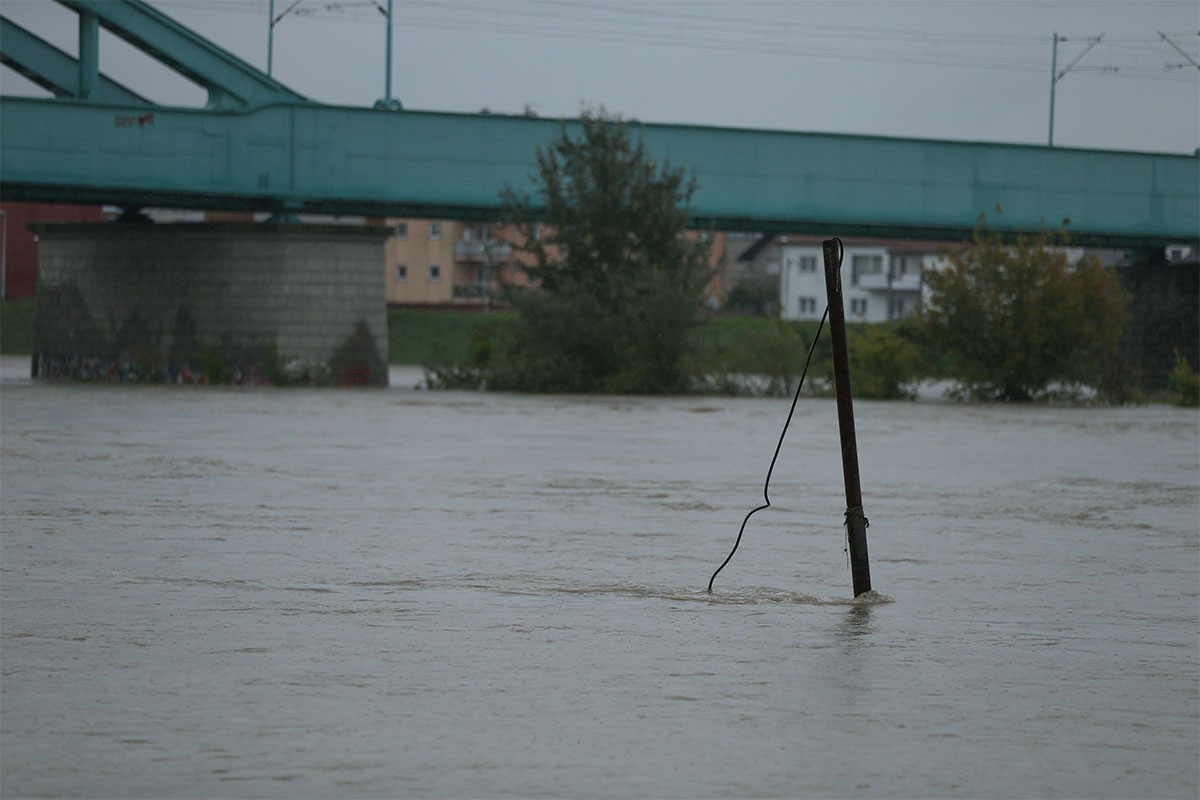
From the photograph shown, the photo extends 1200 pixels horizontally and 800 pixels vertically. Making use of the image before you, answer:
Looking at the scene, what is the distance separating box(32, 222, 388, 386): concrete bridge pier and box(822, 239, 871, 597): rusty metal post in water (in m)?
31.8

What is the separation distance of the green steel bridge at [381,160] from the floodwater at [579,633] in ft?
75.4

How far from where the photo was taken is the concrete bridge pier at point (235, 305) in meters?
40.2

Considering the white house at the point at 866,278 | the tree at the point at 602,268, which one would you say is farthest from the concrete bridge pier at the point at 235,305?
the white house at the point at 866,278

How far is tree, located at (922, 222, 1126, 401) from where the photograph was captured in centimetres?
3931

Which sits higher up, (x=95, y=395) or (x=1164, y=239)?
(x=1164, y=239)

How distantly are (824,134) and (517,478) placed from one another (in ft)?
91.1

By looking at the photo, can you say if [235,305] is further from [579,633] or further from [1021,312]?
[579,633]

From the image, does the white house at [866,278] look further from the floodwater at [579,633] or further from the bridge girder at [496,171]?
the floodwater at [579,633]

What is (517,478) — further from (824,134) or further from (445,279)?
(445,279)

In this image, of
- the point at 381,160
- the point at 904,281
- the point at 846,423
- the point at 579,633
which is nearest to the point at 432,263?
the point at 904,281

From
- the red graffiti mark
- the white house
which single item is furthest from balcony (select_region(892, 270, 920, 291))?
the red graffiti mark

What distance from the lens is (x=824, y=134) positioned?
42.9m

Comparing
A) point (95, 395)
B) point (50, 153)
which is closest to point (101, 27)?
point (50, 153)

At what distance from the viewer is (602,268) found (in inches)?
1590
